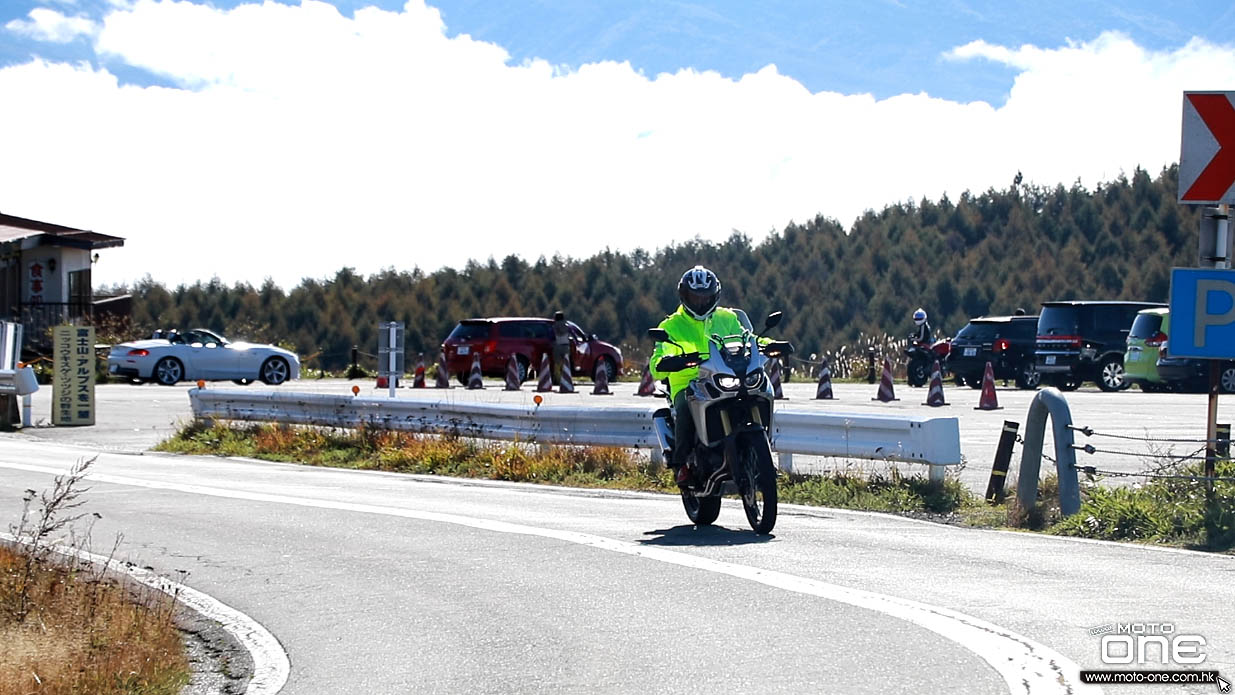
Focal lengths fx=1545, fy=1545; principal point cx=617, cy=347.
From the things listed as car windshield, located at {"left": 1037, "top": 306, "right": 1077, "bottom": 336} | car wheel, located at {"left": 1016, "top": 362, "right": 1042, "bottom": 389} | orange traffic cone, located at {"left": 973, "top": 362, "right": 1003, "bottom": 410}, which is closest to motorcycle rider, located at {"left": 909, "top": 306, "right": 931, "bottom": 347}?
car wheel, located at {"left": 1016, "top": 362, "right": 1042, "bottom": 389}

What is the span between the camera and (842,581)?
8.09 m

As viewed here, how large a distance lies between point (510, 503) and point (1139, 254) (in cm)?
5524

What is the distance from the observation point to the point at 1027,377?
107 feet

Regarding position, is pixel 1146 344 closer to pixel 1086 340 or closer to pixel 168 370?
pixel 1086 340

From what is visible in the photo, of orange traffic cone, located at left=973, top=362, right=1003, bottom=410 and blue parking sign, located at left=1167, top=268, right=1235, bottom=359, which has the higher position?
blue parking sign, located at left=1167, top=268, right=1235, bottom=359

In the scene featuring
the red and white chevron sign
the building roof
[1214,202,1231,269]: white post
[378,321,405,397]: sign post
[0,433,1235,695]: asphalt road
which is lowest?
[0,433,1235,695]: asphalt road

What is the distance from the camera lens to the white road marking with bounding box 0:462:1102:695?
580cm

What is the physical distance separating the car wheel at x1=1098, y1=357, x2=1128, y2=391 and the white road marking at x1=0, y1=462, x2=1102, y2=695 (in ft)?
70.7

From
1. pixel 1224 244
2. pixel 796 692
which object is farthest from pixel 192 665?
pixel 1224 244

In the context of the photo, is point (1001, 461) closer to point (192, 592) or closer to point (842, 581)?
point (842, 581)

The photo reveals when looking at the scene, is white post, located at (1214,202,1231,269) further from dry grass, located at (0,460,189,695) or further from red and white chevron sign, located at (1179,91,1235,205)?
dry grass, located at (0,460,189,695)

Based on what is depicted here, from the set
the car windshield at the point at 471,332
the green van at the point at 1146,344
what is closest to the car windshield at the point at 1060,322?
the green van at the point at 1146,344

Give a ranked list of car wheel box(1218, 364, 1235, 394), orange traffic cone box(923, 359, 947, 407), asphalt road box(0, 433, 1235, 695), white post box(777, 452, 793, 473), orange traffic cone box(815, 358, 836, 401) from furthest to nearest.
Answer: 1. car wheel box(1218, 364, 1235, 394)
2. orange traffic cone box(815, 358, 836, 401)
3. orange traffic cone box(923, 359, 947, 407)
4. white post box(777, 452, 793, 473)
5. asphalt road box(0, 433, 1235, 695)

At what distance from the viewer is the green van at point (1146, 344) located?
27344mm
